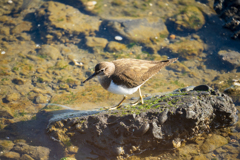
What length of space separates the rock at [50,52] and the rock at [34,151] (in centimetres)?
443

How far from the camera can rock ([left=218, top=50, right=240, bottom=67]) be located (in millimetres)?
8039

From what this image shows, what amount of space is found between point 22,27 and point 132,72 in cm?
751

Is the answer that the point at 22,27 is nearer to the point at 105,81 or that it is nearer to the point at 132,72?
the point at 105,81

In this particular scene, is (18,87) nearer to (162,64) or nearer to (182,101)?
(162,64)

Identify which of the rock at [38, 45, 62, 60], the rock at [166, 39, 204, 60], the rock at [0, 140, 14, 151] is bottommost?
the rock at [38, 45, 62, 60]

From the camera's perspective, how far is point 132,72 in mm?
4934

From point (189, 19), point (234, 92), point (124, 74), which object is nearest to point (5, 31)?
point (124, 74)

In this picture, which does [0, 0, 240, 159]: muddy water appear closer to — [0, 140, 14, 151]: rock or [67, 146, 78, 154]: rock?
[0, 140, 14, 151]: rock

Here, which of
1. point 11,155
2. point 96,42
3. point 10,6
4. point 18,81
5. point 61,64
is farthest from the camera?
point 10,6

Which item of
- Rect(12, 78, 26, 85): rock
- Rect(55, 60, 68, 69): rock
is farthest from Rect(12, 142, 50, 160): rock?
Rect(55, 60, 68, 69): rock

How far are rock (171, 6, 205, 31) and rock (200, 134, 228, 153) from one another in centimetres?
651

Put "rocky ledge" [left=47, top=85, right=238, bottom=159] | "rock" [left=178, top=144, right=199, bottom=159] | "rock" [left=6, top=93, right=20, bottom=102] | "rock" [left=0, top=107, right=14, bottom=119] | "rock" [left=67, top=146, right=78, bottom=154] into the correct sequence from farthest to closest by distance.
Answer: "rock" [left=6, top=93, right=20, bottom=102] < "rock" [left=0, top=107, right=14, bottom=119] < "rock" [left=67, top=146, right=78, bottom=154] < "rock" [left=178, top=144, right=199, bottom=159] < "rocky ledge" [left=47, top=85, right=238, bottom=159]

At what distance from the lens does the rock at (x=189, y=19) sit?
991 centimetres

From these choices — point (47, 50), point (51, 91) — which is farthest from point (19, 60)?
point (51, 91)
